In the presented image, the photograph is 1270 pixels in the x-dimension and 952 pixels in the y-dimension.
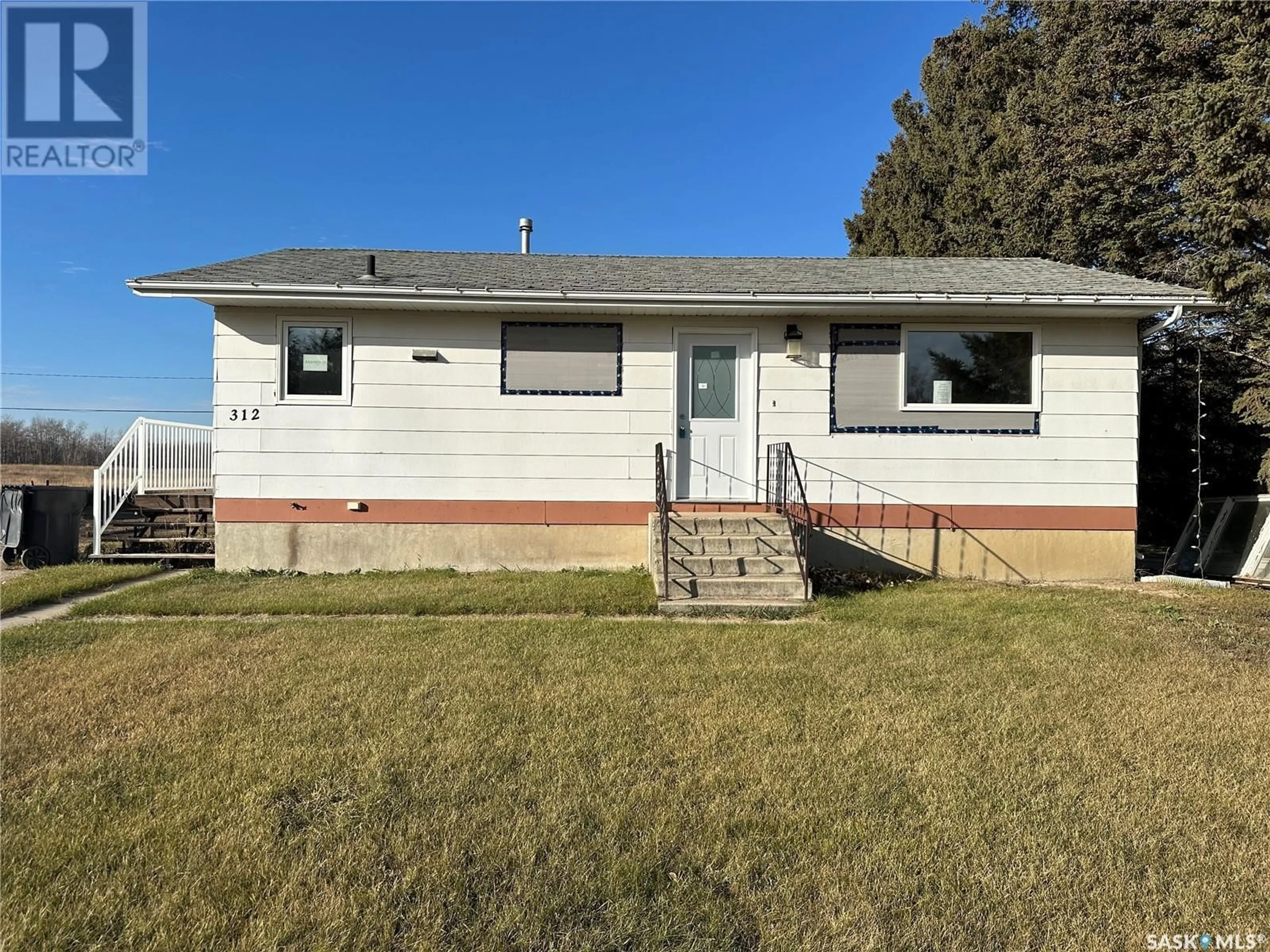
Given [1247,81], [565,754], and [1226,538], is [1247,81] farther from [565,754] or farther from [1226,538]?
[565,754]

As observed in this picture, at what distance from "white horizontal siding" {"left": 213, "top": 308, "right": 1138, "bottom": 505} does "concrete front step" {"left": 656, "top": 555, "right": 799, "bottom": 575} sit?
1.49 meters

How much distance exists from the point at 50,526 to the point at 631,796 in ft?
31.0

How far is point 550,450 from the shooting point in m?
7.91

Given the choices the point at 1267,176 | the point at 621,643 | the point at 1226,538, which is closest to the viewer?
the point at 621,643

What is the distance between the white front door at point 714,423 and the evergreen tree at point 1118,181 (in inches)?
180

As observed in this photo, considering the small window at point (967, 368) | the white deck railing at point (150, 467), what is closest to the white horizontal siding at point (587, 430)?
the small window at point (967, 368)

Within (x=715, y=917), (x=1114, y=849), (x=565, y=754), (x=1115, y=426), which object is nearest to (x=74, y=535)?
(x=565, y=754)

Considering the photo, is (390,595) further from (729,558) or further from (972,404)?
(972,404)

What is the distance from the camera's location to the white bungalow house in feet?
25.3

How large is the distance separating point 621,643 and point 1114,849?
318 cm

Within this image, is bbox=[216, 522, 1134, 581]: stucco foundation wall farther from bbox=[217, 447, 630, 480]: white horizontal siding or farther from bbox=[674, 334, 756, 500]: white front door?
bbox=[674, 334, 756, 500]: white front door

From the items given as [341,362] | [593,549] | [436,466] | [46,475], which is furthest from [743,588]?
[46,475]


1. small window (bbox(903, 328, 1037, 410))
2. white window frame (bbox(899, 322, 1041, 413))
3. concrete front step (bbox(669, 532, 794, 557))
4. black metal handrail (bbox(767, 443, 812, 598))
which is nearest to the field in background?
concrete front step (bbox(669, 532, 794, 557))

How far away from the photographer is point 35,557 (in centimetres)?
823
